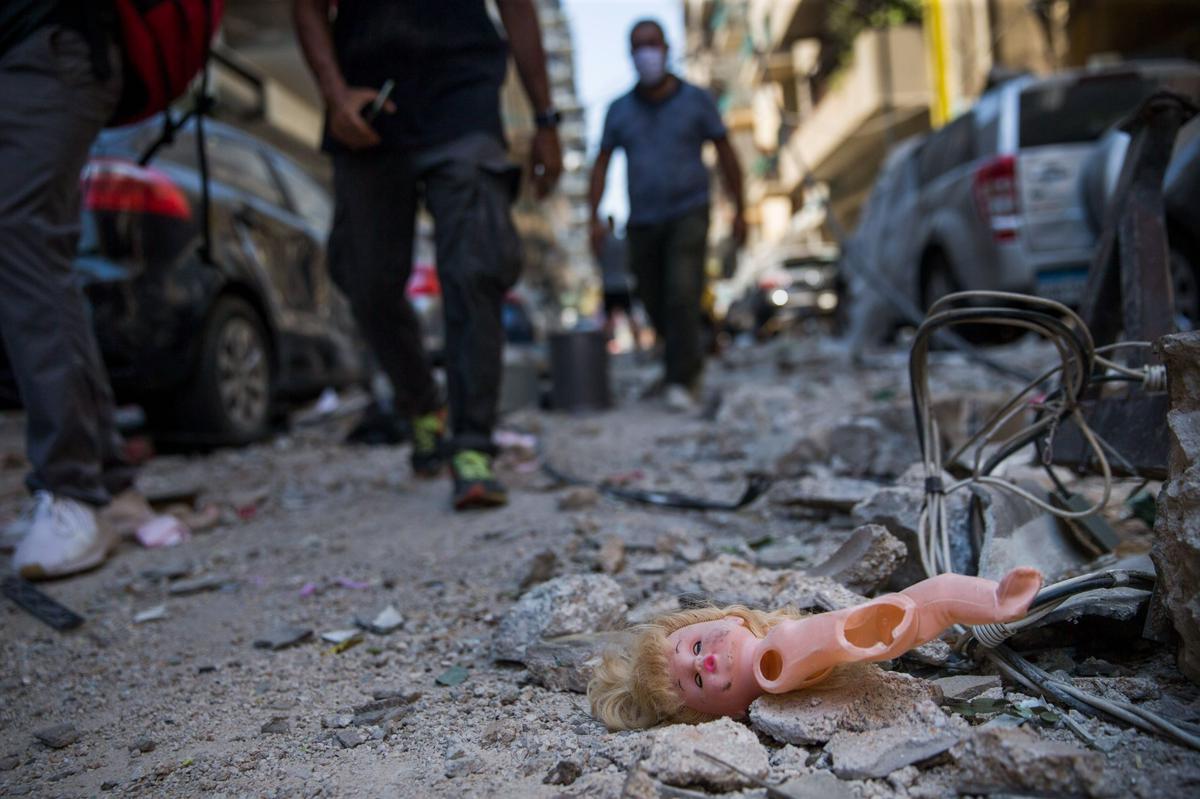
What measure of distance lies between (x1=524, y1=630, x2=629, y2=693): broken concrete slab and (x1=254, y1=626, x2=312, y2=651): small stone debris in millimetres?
546

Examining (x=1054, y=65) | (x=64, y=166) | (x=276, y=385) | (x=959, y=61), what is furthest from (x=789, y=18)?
(x=64, y=166)

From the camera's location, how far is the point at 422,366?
11.5 ft

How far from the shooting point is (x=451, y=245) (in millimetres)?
2980

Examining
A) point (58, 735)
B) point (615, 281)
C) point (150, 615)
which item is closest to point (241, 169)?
point (150, 615)

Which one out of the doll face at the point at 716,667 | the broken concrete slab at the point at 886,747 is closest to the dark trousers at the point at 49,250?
the doll face at the point at 716,667

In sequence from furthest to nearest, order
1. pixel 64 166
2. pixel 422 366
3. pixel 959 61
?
pixel 959 61
pixel 422 366
pixel 64 166

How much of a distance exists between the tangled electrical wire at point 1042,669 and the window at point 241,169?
4.03 m

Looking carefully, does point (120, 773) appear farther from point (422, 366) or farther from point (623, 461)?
point (623, 461)

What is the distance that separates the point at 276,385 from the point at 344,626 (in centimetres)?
311

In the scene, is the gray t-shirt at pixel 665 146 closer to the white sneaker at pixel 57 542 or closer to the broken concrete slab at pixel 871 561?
the white sneaker at pixel 57 542

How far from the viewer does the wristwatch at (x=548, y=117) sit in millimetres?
3344

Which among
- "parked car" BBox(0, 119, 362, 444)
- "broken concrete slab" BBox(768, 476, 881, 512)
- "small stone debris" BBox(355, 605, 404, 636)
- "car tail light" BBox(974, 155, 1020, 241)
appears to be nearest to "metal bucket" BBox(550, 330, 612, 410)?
"parked car" BBox(0, 119, 362, 444)

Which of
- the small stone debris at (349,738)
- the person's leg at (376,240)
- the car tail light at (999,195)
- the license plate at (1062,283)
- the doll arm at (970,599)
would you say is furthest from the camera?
the car tail light at (999,195)

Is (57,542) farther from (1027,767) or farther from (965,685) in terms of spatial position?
(1027,767)
